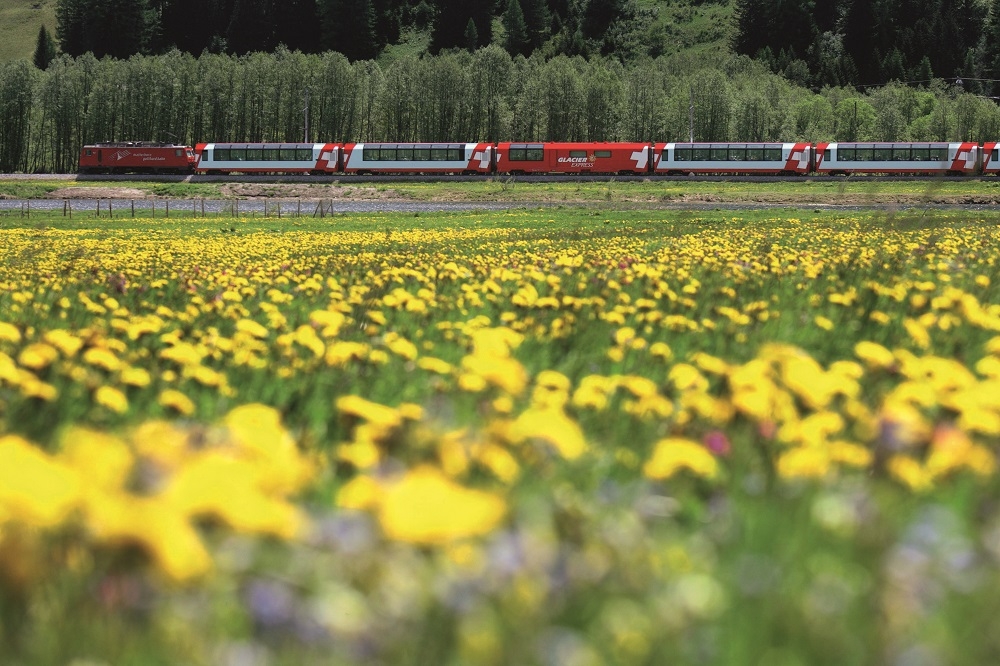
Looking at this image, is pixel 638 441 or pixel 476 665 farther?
pixel 638 441

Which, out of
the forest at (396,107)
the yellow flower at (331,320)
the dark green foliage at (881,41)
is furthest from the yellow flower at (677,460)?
the dark green foliage at (881,41)

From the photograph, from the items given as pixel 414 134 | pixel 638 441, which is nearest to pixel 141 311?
pixel 638 441

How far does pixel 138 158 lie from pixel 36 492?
7675cm

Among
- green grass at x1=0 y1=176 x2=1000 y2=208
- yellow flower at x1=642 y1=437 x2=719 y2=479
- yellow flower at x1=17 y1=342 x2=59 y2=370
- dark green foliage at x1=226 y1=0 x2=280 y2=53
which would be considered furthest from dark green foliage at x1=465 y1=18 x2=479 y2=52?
yellow flower at x1=642 y1=437 x2=719 y2=479

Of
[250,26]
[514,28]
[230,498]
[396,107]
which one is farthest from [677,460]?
[250,26]

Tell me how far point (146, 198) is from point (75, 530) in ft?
194

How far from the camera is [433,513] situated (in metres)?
1.23

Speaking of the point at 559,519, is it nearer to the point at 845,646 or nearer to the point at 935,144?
the point at 845,646

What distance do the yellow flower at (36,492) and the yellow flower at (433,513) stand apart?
425mm

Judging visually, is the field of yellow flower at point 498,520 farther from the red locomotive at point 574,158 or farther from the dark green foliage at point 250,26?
the dark green foliage at point 250,26

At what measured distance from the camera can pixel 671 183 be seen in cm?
5991

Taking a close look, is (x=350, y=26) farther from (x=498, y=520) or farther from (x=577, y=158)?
(x=498, y=520)

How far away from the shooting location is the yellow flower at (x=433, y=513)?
3.89ft

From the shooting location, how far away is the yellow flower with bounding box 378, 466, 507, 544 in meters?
1.19
